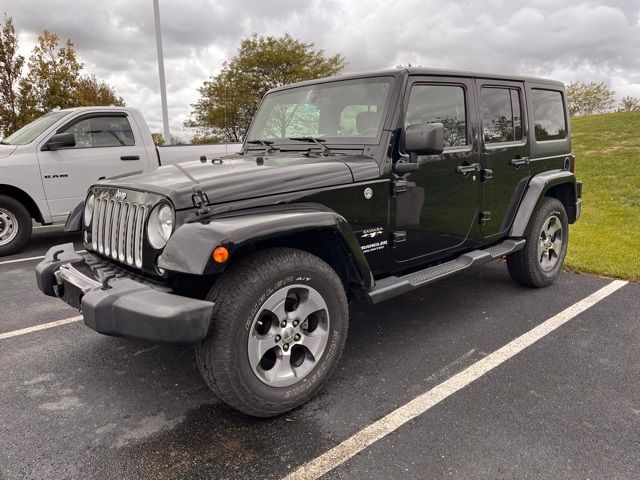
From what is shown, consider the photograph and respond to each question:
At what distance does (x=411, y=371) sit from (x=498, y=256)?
149cm

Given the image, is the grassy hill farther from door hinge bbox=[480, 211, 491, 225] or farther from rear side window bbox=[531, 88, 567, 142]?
door hinge bbox=[480, 211, 491, 225]

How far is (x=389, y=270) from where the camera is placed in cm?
328

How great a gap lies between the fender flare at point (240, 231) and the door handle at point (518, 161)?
2.16 meters

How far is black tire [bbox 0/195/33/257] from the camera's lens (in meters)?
6.30

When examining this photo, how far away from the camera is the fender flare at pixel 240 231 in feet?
7.27

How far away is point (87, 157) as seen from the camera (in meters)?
6.68

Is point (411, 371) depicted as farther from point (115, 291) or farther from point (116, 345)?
point (116, 345)

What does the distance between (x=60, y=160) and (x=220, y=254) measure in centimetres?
538

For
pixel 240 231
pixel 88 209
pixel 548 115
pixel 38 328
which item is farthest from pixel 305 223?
pixel 548 115

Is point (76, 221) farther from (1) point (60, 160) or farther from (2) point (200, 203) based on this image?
(1) point (60, 160)

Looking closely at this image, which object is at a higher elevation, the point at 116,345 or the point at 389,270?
the point at 389,270

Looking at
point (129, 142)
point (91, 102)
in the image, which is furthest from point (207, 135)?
point (129, 142)

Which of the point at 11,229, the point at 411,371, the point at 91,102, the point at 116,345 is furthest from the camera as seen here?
the point at 91,102

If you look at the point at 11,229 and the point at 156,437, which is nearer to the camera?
the point at 156,437
